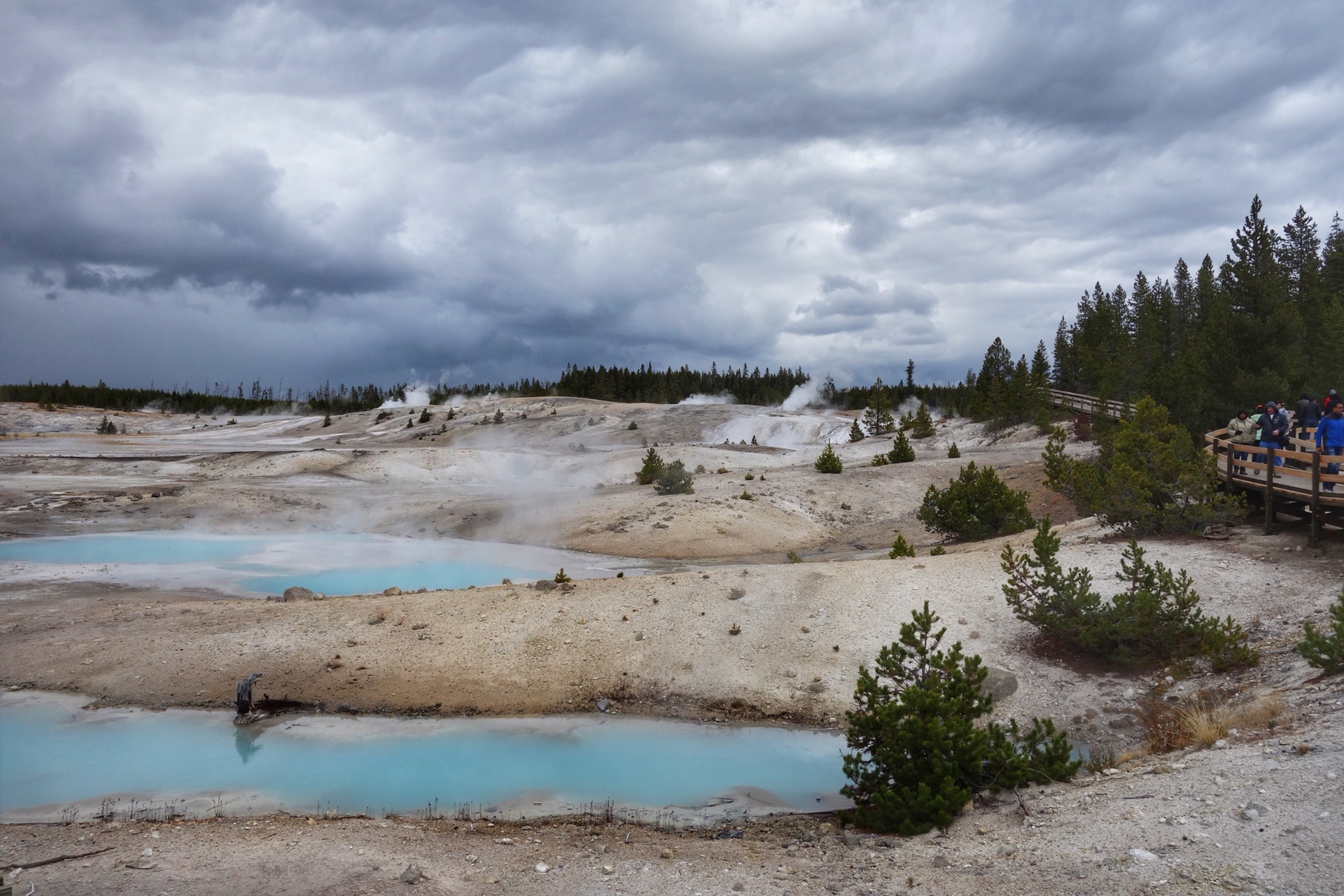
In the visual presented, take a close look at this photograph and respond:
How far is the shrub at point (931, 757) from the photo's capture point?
8.46 m

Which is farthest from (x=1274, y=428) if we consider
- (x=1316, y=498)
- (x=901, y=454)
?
(x=901, y=454)

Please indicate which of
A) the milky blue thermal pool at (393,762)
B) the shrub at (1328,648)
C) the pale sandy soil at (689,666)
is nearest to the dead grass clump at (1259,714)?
the pale sandy soil at (689,666)

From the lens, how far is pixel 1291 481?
17078 mm

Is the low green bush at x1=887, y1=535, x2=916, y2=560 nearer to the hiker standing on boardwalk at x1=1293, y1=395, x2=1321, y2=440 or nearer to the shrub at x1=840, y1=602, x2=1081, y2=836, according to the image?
the hiker standing on boardwalk at x1=1293, y1=395, x2=1321, y2=440

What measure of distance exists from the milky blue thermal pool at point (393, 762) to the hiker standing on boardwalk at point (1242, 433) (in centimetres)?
1384

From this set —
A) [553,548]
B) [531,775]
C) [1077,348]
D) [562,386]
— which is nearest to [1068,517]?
[553,548]

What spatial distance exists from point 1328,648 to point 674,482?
25.2 m

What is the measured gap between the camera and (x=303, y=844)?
8.43m

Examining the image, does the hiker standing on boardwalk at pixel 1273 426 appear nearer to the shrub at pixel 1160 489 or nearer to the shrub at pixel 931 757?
Result: the shrub at pixel 1160 489

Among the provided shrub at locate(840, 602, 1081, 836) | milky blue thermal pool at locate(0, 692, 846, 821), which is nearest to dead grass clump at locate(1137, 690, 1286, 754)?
shrub at locate(840, 602, 1081, 836)

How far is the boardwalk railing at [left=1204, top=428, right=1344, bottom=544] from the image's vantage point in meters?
15.2

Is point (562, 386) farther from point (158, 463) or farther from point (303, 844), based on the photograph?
point (303, 844)

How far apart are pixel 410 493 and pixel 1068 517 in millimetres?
27947

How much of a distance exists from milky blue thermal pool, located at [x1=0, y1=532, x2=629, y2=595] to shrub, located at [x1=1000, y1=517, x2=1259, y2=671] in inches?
513
